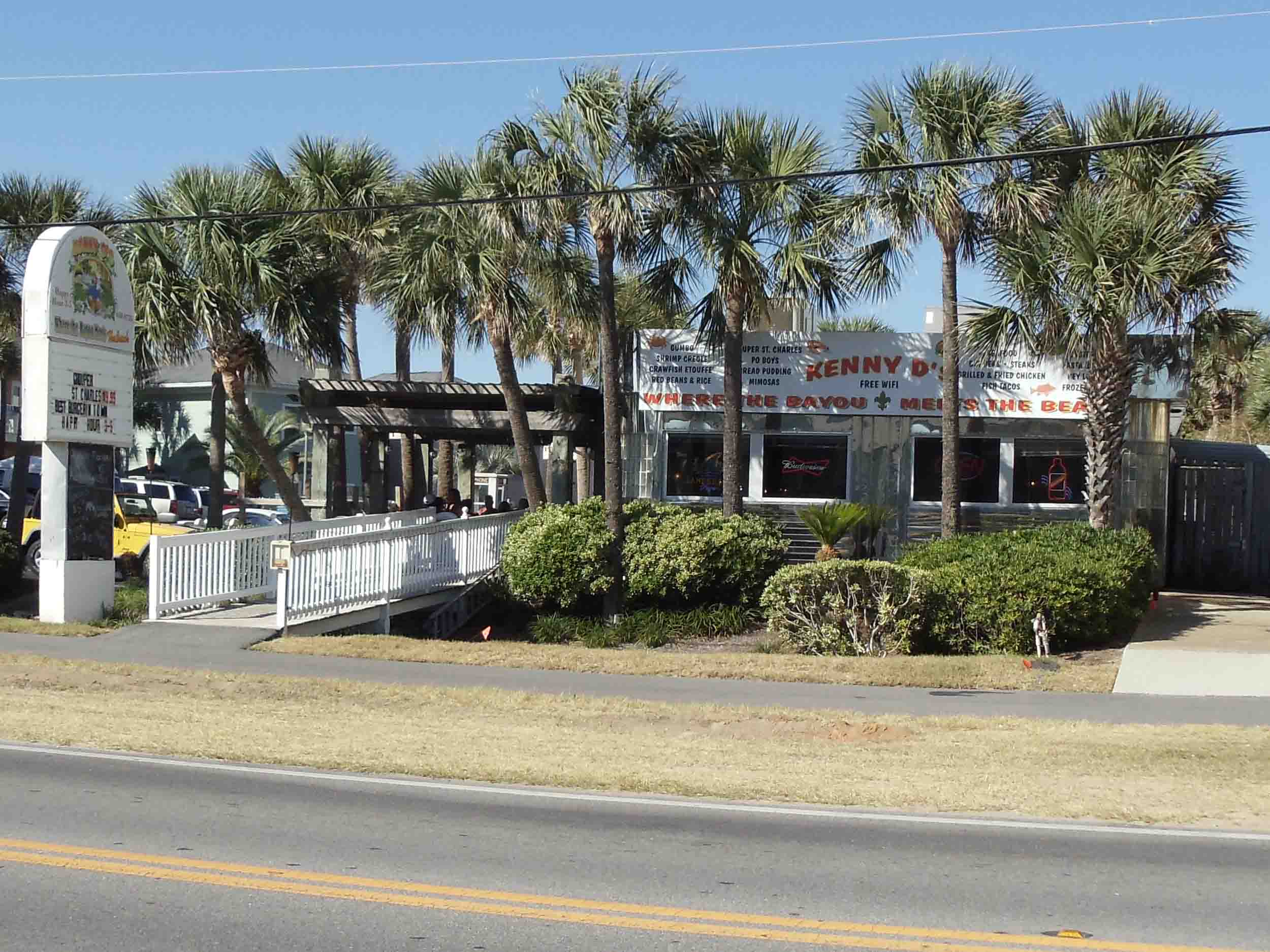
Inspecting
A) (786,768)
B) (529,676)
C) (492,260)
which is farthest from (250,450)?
(786,768)

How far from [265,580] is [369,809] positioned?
436 inches

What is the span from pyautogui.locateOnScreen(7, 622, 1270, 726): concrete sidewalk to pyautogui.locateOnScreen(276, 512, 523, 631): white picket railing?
1113 mm

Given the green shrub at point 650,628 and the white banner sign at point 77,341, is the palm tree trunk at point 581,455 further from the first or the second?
the white banner sign at point 77,341

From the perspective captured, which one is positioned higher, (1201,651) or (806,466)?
(806,466)

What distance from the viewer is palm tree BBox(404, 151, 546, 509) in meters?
21.5

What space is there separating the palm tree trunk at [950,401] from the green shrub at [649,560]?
2.59m

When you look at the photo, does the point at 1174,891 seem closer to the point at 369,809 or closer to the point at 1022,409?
the point at 369,809

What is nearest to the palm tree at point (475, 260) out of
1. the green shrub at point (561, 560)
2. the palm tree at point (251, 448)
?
the green shrub at point (561, 560)

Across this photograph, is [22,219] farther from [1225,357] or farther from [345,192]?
[1225,357]

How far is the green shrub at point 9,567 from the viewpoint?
72.1 feet

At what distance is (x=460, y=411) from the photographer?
2553 centimetres

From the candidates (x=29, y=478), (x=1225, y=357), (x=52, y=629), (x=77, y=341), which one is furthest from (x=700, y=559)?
(x=29, y=478)

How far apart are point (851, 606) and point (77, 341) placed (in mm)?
10640

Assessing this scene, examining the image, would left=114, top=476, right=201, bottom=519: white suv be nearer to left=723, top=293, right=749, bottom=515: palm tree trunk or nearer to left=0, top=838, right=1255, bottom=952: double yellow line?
left=723, top=293, right=749, bottom=515: palm tree trunk
